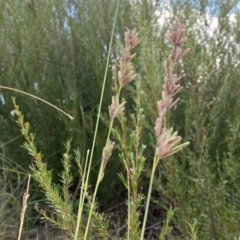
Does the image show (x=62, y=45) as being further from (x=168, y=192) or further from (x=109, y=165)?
(x=168, y=192)

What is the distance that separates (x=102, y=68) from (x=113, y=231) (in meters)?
0.74

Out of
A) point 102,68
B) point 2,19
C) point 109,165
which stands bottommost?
point 109,165

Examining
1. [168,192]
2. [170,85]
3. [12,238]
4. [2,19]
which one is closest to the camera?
[170,85]

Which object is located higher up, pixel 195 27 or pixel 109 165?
pixel 195 27

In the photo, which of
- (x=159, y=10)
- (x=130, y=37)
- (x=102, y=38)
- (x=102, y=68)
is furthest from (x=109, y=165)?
(x=130, y=37)

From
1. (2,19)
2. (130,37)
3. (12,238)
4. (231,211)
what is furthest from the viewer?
(2,19)

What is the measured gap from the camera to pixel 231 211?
56.1 inches

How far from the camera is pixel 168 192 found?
1.71 meters

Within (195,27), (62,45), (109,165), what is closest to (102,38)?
(62,45)

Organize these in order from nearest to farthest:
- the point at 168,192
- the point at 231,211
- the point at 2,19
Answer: the point at 231,211
the point at 168,192
the point at 2,19

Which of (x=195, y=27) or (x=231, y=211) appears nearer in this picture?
(x=231, y=211)

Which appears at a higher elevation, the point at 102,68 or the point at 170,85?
the point at 170,85

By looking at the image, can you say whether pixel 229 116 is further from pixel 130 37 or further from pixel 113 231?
pixel 130 37

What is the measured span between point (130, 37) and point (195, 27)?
176cm
